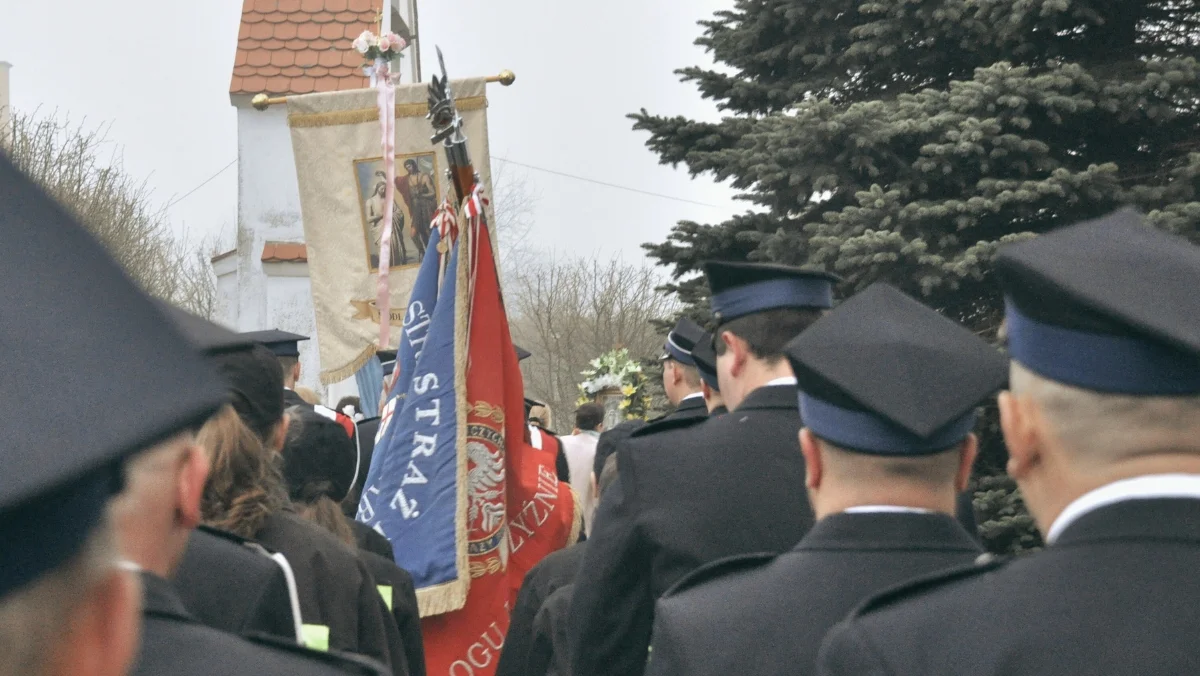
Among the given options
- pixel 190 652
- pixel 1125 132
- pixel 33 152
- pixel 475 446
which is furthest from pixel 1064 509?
pixel 33 152

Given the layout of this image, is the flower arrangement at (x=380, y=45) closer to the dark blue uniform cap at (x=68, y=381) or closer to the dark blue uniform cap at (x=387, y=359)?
the dark blue uniform cap at (x=387, y=359)

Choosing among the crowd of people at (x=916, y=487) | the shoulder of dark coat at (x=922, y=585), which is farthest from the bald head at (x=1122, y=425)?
the shoulder of dark coat at (x=922, y=585)

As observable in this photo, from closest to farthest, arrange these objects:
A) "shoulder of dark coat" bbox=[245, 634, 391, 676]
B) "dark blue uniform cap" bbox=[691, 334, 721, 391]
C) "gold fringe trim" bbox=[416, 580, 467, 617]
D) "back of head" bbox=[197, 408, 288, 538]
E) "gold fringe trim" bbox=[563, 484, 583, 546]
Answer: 1. "shoulder of dark coat" bbox=[245, 634, 391, 676]
2. "back of head" bbox=[197, 408, 288, 538]
3. "dark blue uniform cap" bbox=[691, 334, 721, 391]
4. "gold fringe trim" bbox=[416, 580, 467, 617]
5. "gold fringe trim" bbox=[563, 484, 583, 546]

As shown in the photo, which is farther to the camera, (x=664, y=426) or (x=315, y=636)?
(x=664, y=426)

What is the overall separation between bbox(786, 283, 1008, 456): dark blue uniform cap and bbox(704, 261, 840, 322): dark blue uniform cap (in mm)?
927

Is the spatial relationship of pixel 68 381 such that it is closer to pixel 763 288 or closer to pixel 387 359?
pixel 763 288

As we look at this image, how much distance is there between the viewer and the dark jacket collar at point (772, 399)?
11.2 ft

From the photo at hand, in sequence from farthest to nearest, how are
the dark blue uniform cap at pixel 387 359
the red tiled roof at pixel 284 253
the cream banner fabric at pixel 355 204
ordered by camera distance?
the red tiled roof at pixel 284 253 < the cream banner fabric at pixel 355 204 < the dark blue uniform cap at pixel 387 359

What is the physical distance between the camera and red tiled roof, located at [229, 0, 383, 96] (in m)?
17.4

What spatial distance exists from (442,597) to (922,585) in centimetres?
371

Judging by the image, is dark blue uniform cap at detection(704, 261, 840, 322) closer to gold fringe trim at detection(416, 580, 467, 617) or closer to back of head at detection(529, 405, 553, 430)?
gold fringe trim at detection(416, 580, 467, 617)

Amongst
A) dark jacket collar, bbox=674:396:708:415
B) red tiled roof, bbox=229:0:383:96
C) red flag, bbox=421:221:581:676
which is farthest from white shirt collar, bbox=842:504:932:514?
red tiled roof, bbox=229:0:383:96

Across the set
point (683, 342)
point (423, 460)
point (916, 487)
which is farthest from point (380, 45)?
point (916, 487)

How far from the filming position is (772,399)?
3418 mm
